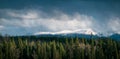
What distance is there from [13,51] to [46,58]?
812 inches

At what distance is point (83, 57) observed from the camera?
149625 mm

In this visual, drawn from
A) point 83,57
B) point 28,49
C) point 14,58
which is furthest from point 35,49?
point 83,57

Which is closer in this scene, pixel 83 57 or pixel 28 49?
pixel 83 57

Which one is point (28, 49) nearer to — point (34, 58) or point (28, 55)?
point (28, 55)

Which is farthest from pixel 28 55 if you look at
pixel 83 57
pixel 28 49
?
pixel 83 57

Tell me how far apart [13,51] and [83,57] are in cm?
3920

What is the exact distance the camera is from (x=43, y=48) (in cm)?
15725

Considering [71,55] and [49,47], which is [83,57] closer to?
[71,55]

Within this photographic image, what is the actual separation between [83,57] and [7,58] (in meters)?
40.9

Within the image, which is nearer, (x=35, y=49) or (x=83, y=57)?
(x=83, y=57)

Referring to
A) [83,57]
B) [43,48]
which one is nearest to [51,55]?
[43,48]

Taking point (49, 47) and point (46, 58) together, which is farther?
point (49, 47)

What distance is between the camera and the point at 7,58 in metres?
150

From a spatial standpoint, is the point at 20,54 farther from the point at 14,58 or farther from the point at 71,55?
the point at 71,55
